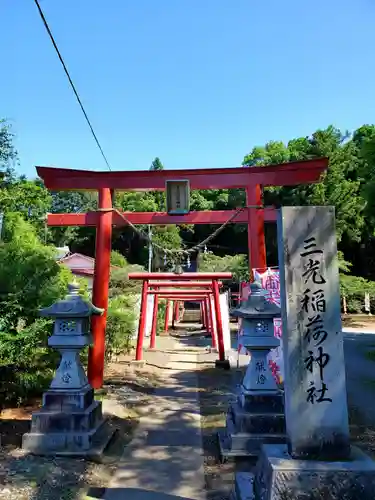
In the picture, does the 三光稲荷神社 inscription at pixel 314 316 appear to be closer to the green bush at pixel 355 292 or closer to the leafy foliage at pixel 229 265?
the green bush at pixel 355 292

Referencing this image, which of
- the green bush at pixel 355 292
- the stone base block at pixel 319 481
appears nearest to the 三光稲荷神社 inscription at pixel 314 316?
the stone base block at pixel 319 481

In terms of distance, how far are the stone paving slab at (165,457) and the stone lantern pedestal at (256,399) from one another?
50 centimetres

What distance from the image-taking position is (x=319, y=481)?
2.83 metres

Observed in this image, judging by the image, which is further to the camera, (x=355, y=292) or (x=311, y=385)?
(x=355, y=292)

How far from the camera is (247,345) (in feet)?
17.7

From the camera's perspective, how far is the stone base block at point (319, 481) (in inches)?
110

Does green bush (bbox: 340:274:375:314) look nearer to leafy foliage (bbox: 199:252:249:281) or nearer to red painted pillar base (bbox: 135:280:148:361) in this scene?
leafy foliage (bbox: 199:252:249:281)

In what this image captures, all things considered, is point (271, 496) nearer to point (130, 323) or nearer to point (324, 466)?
point (324, 466)

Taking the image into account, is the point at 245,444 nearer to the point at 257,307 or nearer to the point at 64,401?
the point at 257,307

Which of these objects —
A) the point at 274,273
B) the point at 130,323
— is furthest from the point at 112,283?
the point at 274,273

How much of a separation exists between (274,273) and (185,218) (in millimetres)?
2464

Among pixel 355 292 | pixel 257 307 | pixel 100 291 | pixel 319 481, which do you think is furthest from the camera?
pixel 355 292

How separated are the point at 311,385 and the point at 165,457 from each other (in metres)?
2.51

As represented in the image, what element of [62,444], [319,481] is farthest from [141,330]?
[319,481]
